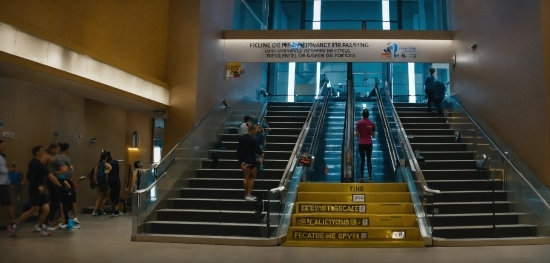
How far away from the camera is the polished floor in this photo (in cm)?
679

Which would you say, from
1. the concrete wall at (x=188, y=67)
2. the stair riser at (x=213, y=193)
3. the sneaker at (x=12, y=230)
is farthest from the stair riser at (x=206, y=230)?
the concrete wall at (x=188, y=67)

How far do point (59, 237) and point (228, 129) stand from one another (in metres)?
5.92

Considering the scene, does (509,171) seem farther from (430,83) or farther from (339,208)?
(430,83)

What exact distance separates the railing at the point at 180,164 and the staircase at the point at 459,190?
4.39 meters

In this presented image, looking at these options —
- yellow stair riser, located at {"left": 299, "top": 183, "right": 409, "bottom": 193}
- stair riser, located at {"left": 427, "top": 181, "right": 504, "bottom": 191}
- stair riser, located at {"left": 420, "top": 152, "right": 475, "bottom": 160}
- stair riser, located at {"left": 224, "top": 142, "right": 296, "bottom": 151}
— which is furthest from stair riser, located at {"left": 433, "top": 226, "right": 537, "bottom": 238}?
stair riser, located at {"left": 224, "top": 142, "right": 296, "bottom": 151}

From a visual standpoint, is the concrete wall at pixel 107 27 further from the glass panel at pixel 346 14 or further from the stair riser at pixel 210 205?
the glass panel at pixel 346 14

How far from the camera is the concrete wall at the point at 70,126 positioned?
33.5 feet

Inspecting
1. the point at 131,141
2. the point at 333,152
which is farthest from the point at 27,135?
the point at 333,152

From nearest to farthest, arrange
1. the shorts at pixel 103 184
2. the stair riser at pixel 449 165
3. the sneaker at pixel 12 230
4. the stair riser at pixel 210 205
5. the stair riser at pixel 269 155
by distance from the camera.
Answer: the sneaker at pixel 12 230
the stair riser at pixel 210 205
the stair riser at pixel 449 165
the shorts at pixel 103 184
the stair riser at pixel 269 155

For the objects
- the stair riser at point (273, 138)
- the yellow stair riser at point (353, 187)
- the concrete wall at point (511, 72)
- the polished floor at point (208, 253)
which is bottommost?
the polished floor at point (208, 253)

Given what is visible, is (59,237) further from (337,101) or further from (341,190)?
(337,101)

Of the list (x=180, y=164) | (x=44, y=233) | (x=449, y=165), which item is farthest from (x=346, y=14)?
(x=44, y=233)

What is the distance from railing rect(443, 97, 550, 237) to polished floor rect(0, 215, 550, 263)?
91 cm

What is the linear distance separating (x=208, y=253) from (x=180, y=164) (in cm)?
343
